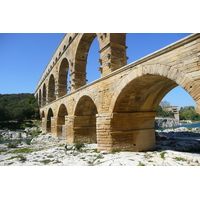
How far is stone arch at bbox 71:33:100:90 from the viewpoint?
11266 mm

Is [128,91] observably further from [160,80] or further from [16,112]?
[16,112]

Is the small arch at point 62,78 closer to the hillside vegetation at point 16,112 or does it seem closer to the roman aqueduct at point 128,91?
the roman aqueduct at point 128,91

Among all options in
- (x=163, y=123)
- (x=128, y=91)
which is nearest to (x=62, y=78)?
(x=128, y=91)

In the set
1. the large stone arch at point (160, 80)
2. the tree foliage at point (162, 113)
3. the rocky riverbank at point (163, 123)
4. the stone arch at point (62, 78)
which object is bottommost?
the rocky riverbank at point (163, 123)

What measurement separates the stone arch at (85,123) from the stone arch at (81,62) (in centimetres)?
226

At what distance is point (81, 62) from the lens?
11.9 metres

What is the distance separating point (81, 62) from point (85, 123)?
4.93 metres

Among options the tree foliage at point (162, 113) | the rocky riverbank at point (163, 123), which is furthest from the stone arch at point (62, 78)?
the tree foliage at point (162, 113)

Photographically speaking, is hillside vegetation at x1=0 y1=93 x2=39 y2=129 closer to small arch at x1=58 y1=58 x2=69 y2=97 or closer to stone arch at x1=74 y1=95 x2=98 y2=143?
small arch at x1=58 y1=58 x2=69 y2=97

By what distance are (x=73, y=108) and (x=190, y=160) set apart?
7.31m

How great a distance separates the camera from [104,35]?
25.6ft

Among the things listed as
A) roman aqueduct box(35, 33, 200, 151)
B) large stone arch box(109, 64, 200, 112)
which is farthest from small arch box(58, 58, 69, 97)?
large stone arch box(109, 64, 200, 112)

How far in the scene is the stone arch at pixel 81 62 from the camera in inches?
444

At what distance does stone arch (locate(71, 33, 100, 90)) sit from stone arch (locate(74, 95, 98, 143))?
226cm
